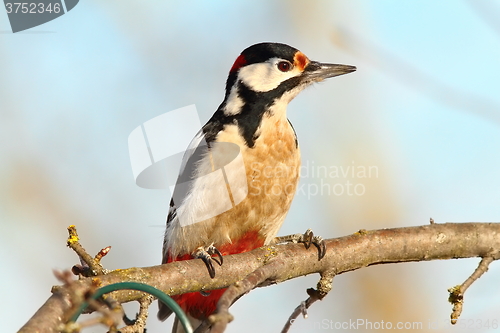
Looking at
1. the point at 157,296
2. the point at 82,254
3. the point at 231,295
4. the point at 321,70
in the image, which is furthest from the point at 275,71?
the point at 157,296

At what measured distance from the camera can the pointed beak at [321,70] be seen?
4451 mm

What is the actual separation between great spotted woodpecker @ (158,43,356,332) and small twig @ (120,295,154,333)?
848 mm

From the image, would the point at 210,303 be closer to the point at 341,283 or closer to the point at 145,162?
the point at 145,162

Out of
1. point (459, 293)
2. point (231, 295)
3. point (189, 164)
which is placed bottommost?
point (459, 293)

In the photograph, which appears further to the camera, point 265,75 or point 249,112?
point 265,75

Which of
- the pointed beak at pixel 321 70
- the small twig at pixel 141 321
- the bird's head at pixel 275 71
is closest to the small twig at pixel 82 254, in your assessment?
the small twig at pixel 141 321

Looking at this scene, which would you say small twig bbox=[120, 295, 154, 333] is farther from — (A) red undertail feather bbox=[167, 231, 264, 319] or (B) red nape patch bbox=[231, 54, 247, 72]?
(B) red nape patch bbox=[231, 54, 247, 72]

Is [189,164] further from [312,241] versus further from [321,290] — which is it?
[321,290]

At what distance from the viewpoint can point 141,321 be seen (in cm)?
278

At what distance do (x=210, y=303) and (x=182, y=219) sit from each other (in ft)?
2.28

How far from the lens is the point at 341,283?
6082 mm

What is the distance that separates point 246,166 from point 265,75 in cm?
87

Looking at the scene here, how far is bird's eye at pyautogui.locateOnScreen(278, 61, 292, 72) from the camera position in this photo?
442 cm

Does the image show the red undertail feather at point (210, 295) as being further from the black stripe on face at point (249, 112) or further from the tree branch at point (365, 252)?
the black stripe on face at point (249, 112)
